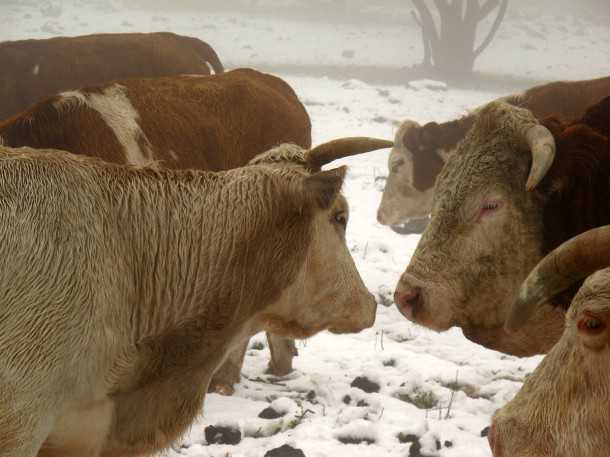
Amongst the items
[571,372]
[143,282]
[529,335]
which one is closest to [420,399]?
[529,335]

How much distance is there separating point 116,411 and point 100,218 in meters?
0.76

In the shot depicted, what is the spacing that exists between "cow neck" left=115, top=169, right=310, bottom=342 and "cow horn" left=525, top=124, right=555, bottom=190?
3.03 ft

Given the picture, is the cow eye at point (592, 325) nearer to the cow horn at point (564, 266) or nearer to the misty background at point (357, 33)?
the cow horn at point (564, 266)

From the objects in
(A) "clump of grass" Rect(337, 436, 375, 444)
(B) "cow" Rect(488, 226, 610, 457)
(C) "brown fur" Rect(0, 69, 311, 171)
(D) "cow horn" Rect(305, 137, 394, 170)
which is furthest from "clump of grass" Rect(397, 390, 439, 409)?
(B) "cow" Rect(488, 226, 610, 457)

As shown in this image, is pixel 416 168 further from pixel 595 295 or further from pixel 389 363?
pixel 595 295

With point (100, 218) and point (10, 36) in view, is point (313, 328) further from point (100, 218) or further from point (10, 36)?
point (10, 36)

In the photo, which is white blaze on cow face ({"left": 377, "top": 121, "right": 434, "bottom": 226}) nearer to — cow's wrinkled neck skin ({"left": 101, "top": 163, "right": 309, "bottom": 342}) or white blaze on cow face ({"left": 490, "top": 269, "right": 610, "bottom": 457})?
cow's wrinkled neck skin ({"left": 101, "top": 163, "right": 309, "bottom": 342})

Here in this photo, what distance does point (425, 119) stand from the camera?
15.7 m

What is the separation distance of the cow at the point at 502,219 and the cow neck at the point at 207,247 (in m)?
0.60

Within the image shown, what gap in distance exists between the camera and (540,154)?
3.41 meters

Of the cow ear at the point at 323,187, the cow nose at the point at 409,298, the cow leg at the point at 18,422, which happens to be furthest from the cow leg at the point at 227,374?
A: the cow leg at the point at 18,422

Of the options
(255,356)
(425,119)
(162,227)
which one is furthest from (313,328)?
(425,119)

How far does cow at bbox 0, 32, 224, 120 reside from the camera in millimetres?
7961

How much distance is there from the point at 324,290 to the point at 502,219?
80cm
